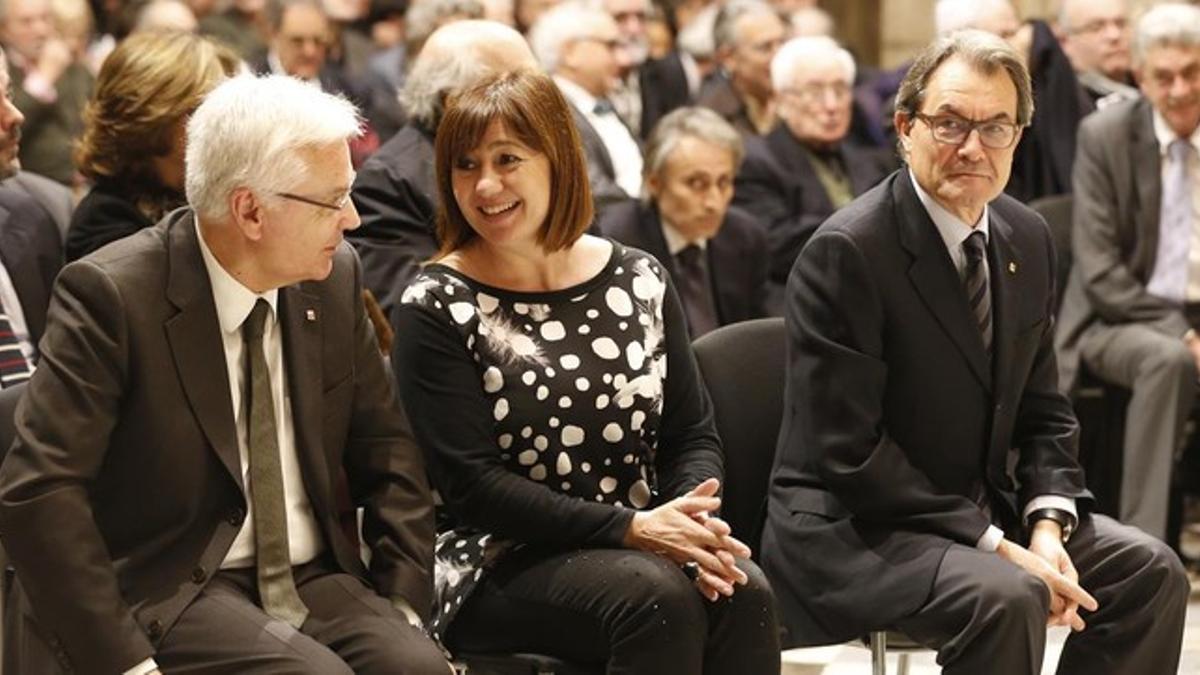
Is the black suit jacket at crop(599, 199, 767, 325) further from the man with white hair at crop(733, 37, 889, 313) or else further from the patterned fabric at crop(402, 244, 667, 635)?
the patterned fabric at crop(402, 244, 667, 635)

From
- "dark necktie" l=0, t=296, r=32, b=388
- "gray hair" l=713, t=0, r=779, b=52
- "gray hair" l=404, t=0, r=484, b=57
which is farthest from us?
"gray hair" l=713, t=0, r=779, b=52

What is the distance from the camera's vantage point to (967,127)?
357 centimetres

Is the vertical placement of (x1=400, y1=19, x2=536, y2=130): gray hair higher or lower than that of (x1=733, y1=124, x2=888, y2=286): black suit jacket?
higher

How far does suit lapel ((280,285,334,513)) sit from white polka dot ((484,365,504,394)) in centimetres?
35

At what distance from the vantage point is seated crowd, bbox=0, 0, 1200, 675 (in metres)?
2.99

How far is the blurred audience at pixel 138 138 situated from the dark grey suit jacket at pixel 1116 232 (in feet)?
8.63

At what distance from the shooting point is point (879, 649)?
142 inches

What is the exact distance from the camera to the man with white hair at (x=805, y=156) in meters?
6.39

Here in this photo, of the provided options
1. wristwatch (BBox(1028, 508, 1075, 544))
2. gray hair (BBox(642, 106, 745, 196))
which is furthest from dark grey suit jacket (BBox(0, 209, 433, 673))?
gray hair (BBox(642, 106, 745, 196))

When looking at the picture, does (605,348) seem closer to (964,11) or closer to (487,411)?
(487,411)

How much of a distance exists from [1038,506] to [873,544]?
328 mm

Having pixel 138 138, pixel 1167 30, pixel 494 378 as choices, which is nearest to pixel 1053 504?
pixel 494 378

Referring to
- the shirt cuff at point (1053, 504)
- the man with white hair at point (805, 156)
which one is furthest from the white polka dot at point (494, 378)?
the man with white hair at point (805, 156)

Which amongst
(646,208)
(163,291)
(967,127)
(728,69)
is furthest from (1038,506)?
→ (728,69)
